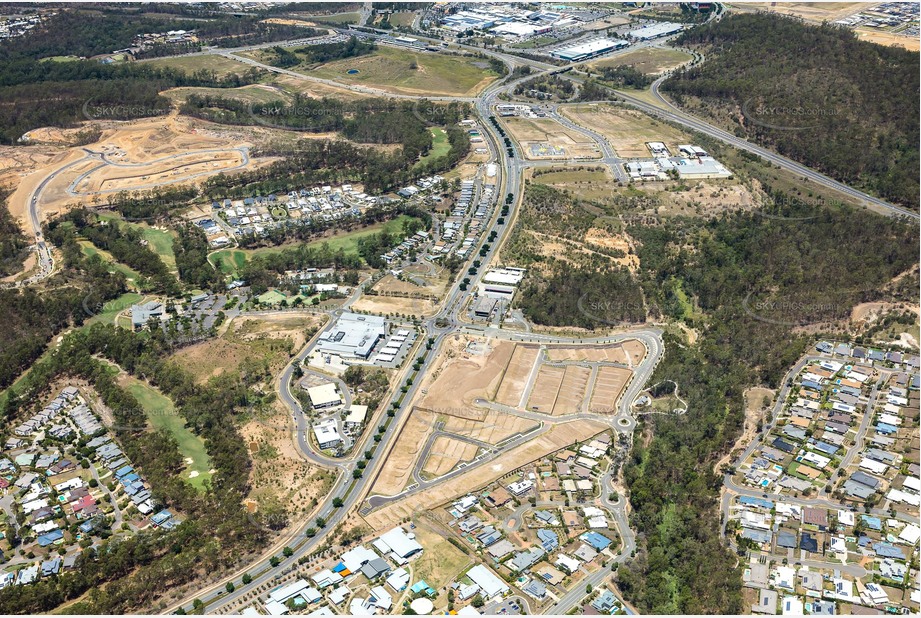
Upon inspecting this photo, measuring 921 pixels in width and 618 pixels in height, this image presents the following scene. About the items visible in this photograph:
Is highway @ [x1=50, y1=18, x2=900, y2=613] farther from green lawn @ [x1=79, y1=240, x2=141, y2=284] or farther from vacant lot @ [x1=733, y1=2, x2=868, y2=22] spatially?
vacant lot @ [x1=733, y1=2, x2=868, y2=22]

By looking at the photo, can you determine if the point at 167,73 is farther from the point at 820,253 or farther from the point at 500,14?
the point at 820,253

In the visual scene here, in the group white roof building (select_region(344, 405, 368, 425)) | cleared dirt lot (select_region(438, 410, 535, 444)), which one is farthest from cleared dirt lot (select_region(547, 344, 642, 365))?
white roof building (select_region(344, 405, 368, 425))

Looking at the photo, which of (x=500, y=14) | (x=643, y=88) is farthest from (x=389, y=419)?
(x=500, y=14)

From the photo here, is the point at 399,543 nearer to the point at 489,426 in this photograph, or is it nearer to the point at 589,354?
the point at 489,426

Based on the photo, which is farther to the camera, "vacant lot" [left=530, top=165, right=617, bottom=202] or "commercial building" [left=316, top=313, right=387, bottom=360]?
"vacant lot" [left=530, top=165, right=617, bottom=202]

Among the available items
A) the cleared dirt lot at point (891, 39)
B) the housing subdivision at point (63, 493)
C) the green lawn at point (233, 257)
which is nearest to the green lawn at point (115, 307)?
the green lawn at point (233, 257)

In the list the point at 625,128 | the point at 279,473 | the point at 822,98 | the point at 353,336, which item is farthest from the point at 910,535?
the point at 822,98

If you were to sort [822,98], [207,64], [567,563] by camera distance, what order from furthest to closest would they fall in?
1. [207,64]
2. [822,98]
3. [567,563]

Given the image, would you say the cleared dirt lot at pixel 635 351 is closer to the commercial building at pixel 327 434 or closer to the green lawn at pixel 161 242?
the commercial building at pixel 327 434
